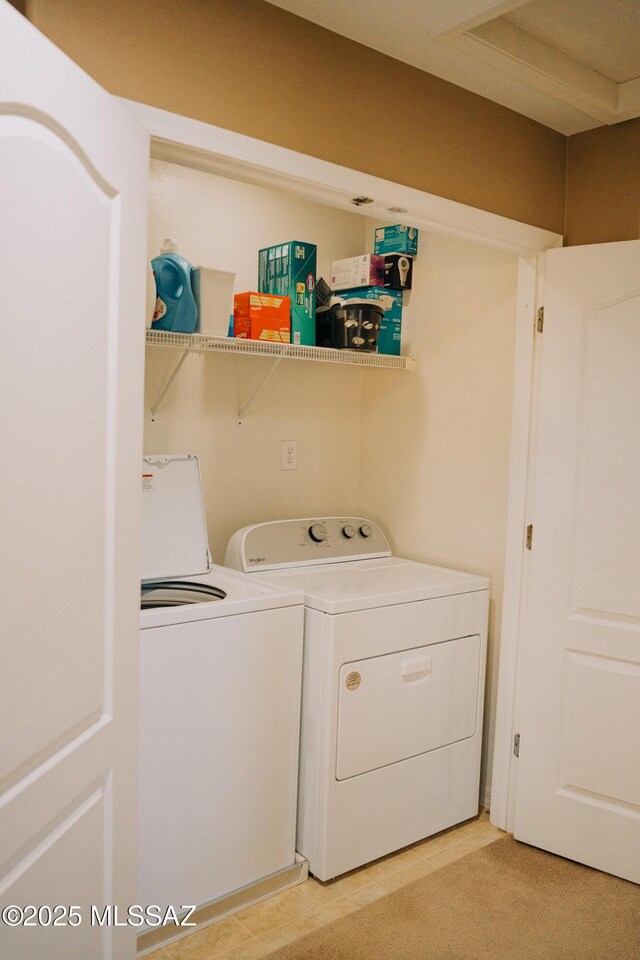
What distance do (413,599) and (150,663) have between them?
913 mm


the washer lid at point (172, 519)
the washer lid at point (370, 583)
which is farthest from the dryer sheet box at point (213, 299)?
the washer lid at point (370, 583)

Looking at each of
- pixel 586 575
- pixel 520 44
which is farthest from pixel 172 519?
pixel 520 44

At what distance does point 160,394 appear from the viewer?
2.65 m

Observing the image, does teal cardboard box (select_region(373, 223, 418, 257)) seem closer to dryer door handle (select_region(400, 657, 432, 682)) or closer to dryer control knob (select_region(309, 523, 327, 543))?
dryer control knob (select_region(309, 523, 327, 543))

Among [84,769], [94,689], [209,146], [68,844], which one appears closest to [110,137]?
[209,146]

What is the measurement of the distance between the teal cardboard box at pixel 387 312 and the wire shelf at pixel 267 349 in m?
0.10

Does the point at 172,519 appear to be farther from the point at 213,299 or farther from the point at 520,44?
the point at 520,44

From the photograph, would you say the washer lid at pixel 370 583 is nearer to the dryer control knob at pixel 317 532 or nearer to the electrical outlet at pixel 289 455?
the dryer control knob at pixel 317 532

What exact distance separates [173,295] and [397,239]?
1.12 meters

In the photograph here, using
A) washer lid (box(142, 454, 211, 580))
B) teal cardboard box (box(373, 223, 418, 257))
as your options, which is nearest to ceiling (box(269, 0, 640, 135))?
teal cardboard box (box(373, 223, 418, 257))

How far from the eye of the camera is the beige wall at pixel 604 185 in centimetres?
248

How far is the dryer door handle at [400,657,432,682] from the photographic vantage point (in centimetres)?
248

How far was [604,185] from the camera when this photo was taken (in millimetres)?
2549

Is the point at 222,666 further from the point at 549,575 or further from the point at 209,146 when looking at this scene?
the point at 209,146
